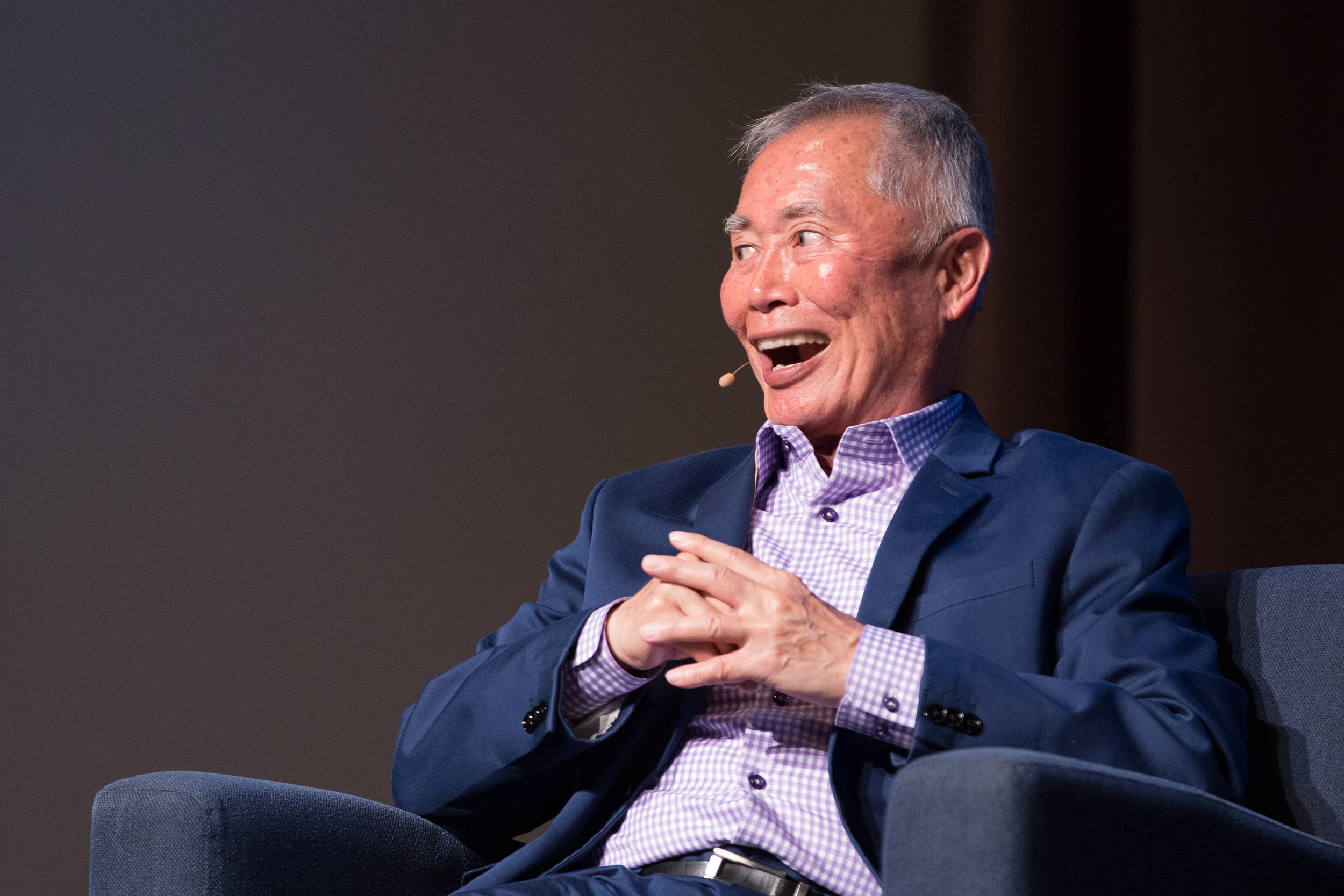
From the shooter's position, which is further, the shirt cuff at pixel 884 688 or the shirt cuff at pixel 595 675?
the shirt cuff at pixel 595 675

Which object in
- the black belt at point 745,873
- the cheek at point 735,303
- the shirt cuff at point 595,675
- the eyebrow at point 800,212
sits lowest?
the black belt at point 745,873

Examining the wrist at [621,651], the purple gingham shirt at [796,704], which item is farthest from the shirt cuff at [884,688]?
the wrist at [621,651]

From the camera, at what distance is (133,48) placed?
2.50 meters

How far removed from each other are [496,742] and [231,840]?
1.00 feet

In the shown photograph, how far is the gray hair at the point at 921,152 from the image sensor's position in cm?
167

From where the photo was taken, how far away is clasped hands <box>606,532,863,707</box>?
1.25m

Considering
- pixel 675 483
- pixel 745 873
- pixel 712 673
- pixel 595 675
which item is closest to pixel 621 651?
pixel 595 675

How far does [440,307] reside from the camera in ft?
8.40

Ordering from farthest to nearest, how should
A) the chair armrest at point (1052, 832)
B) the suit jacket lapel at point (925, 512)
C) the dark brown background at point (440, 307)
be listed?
the dark brown background at point (440, 307) < the suit jacket lapel at point (925, 512) < the chair armrest at point (1052, 832)

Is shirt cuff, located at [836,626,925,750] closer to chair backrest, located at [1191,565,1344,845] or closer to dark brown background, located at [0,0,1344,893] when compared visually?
chair backrest, located at [1191,565,1344,845]

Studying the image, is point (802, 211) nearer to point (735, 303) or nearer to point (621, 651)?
point (735, 303)

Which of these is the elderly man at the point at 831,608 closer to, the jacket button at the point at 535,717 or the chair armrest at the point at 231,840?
the jacket button at the point at 535,717

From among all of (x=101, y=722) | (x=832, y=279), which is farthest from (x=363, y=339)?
(x=832, y=279)

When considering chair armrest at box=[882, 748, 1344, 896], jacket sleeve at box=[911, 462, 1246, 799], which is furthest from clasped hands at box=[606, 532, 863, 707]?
chair armrest at box=[882, 748, 1344, 896]
